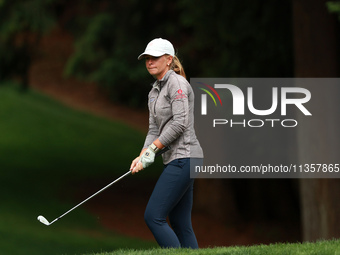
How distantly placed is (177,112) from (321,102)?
233 inches

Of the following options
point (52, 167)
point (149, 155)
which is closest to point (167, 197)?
point (149, 155)

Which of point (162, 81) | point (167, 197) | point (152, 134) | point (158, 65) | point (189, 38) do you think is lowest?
point (167, 197)

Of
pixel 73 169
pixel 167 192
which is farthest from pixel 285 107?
pixel 73 169

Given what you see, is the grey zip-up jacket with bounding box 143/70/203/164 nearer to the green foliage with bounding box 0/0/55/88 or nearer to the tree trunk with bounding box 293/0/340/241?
the tree trunk with bounding box 293/0/340/241

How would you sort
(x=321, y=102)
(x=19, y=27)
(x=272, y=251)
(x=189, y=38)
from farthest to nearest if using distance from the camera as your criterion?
(x=189, y=38)
(x=19, y=27)
(x=321, y=102)
(x=272, y=251)

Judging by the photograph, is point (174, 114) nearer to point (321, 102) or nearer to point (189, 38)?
point (321, 102)

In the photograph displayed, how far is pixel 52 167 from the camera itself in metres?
23.7

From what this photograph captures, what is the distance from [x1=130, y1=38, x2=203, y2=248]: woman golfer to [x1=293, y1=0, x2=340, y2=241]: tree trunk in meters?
5.68

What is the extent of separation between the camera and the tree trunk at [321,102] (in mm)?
10906

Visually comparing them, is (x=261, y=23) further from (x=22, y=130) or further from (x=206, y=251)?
(x=22, y=130)

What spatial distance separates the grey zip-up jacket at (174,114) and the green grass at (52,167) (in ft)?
30.5

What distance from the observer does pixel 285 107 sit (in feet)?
38.7

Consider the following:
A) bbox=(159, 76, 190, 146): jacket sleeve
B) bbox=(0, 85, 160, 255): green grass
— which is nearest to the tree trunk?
bbox=(0, 85, 160, 255): green grass

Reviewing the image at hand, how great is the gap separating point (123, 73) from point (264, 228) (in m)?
6.40
